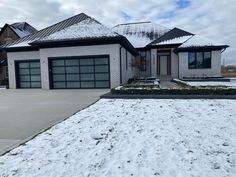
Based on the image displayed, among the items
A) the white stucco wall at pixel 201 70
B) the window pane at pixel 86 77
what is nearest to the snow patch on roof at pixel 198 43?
the white stucco wall at pixel 201 70

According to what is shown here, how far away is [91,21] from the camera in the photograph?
18453mm

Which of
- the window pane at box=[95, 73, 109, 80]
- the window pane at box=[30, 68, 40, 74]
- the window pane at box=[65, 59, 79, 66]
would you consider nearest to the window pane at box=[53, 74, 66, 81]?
the window pane at box=[65, 59, 79, 66]

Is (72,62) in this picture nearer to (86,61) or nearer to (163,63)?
(86,61)

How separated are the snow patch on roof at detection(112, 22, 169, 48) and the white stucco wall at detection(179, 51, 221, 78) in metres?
5.79

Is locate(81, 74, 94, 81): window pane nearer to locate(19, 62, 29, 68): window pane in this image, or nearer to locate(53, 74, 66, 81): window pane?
locate(53, 74, 66, 81): window pane

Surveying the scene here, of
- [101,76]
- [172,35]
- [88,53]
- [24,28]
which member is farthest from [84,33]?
[24,28]

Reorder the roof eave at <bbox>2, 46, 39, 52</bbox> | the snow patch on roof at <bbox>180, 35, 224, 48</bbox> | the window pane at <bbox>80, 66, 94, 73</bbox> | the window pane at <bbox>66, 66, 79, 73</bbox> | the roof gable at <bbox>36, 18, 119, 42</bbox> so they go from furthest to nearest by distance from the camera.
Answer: the snow patch on roof at <bbox>180, 35, 224, 48</bbox>, the roof eave at <bbox>2, 46, 39, 52</bbox>, the window pane at <bbox>66, 66, 79, 73</bbox>, the window pane at <bbox>80, 66, 94, 73</bbox>, the roof gable at <bbox>36, 18, 119, 42</bbox>

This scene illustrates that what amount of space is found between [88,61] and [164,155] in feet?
44.6

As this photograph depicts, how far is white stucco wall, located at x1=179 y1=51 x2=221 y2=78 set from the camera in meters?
22.4

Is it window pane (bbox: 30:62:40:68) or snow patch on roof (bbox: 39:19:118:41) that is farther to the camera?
window pane (bbox: 30:62:40:68)

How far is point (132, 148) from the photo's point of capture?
4480 mm

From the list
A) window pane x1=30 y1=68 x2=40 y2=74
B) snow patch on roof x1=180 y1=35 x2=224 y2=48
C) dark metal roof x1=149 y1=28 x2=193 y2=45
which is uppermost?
dark metal roof x1=149 y1=28 x2=193 y2=45

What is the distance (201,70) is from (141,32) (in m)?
10.5

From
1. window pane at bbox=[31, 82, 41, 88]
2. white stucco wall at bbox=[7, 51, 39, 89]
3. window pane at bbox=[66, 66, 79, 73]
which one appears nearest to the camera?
window pane at bbox=[66, 66, 79, 73]
